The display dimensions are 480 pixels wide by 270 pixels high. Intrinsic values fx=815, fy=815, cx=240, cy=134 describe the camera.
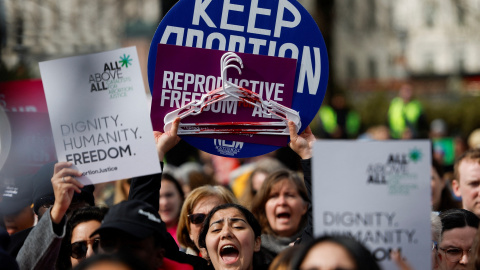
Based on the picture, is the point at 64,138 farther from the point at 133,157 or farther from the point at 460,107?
the point at 460,107

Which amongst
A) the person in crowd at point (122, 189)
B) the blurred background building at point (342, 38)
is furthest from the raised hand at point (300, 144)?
the blurred background building at point (342, 38)

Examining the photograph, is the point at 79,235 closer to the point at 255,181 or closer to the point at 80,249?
the point at 80,249

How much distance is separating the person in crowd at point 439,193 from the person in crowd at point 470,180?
69 centimetres

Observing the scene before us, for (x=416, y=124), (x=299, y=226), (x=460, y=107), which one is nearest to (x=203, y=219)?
(x=299, y=226)

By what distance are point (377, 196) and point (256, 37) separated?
47.6 inches

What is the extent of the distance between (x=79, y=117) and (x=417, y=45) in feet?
207

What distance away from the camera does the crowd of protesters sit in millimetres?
3432

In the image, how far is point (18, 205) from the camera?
5070mm

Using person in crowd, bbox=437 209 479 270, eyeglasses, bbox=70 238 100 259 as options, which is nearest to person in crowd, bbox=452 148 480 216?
person in crowd, bbox=437 209 479 270

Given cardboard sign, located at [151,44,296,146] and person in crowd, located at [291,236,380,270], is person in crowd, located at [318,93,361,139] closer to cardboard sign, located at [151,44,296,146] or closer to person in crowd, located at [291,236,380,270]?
cardboard sign, located at [151,44,296,146]

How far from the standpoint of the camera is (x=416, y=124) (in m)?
15.3

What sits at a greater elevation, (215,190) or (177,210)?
(215,190)

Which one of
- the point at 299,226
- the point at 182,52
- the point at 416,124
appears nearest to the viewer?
the point at 182,52

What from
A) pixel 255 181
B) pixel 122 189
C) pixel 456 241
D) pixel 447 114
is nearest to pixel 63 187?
pixel 456 241
